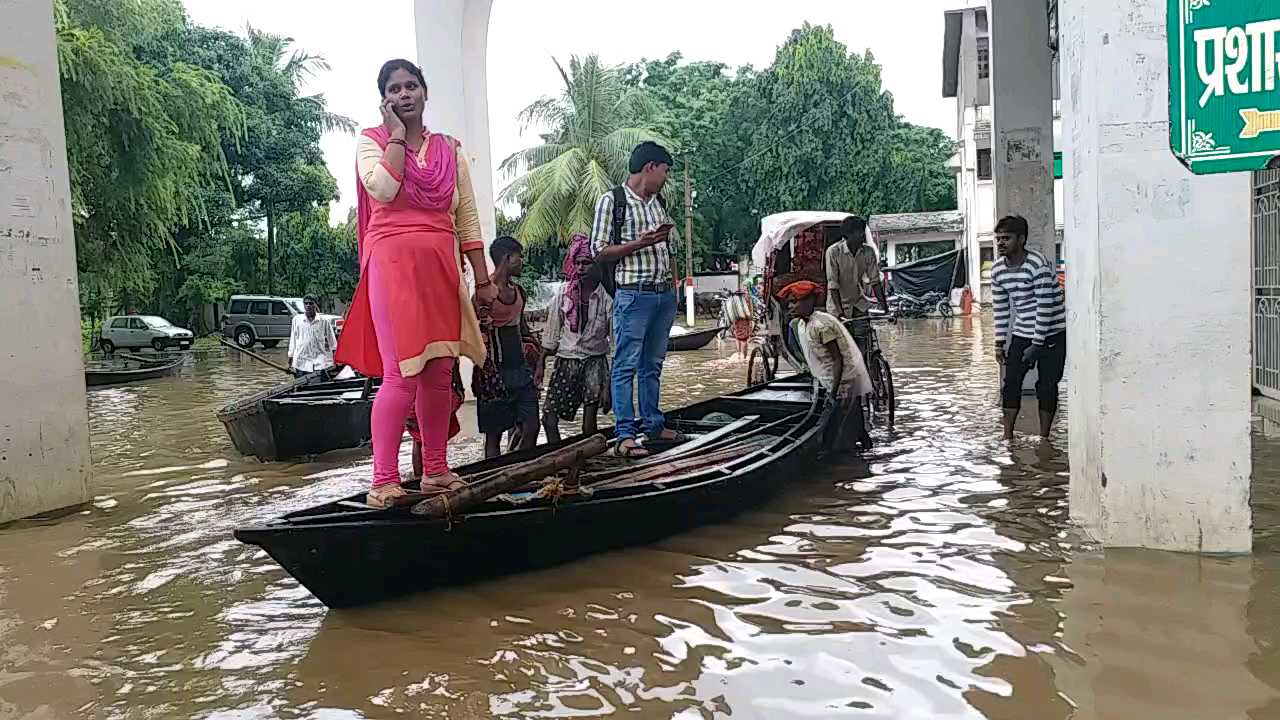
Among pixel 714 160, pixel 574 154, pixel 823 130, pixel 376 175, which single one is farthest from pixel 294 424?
pixel 714 160

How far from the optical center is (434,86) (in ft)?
35.8

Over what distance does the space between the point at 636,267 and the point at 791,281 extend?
5.53 meters

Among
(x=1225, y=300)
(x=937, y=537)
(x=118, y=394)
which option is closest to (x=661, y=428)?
(x=937, y=537)

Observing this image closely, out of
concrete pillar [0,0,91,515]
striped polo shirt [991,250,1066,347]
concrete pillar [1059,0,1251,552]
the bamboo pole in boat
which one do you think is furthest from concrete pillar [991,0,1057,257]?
concrete pillar [0,0,91,515]

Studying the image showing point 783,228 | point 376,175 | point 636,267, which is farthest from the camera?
point 783,228

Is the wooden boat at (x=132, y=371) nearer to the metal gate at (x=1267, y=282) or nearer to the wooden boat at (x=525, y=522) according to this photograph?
the wooden boat at (x=525, y=522)

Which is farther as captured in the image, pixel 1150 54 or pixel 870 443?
pixel 870 443

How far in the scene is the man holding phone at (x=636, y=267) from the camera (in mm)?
5906

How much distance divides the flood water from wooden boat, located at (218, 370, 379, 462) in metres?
1.88

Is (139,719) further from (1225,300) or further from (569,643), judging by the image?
(1225,300)

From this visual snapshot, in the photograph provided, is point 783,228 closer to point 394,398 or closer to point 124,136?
point 394,398

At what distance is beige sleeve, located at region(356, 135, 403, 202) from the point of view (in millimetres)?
4020

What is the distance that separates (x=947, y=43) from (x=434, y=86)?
28.0 m

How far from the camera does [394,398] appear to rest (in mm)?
4191
